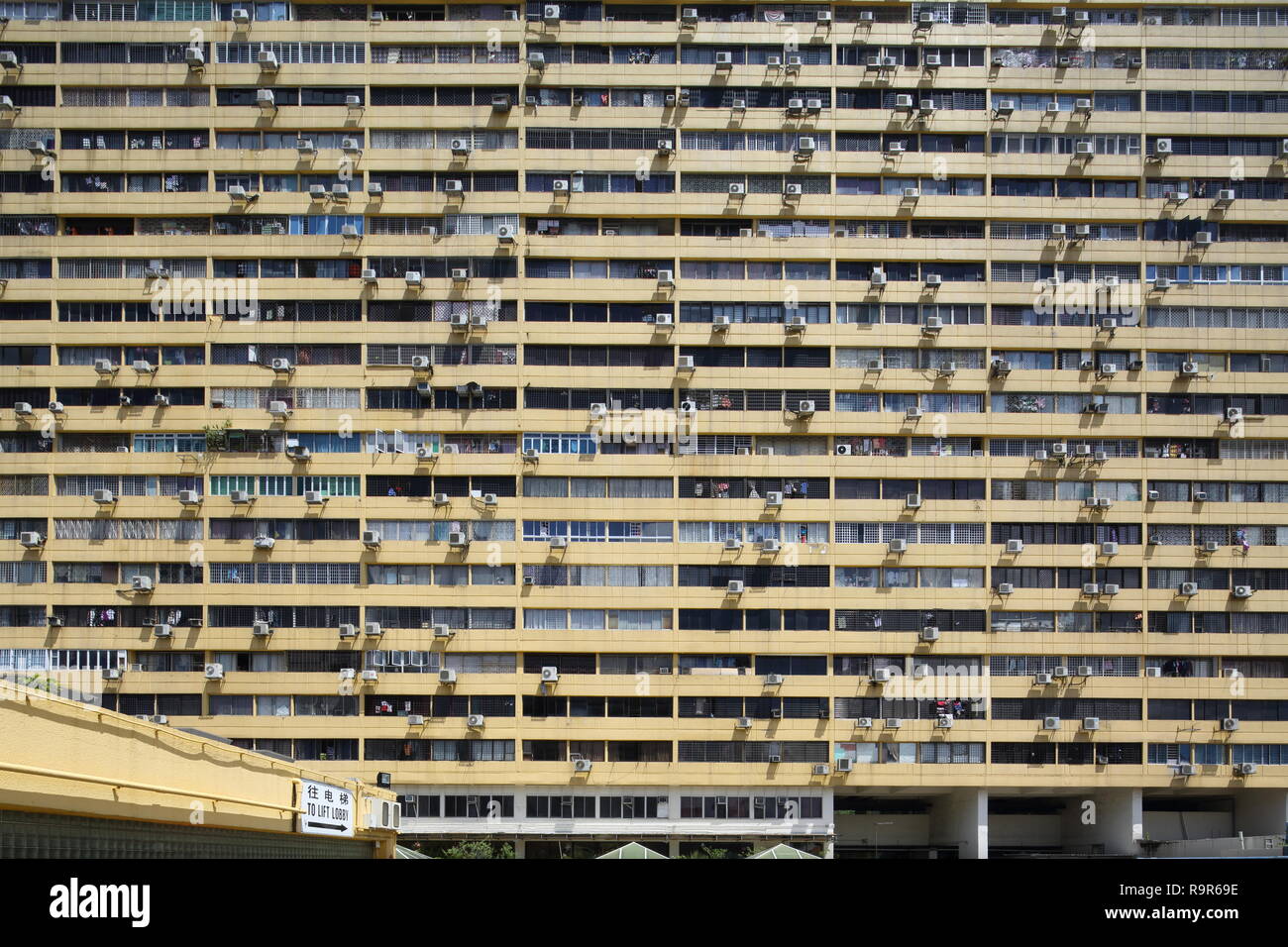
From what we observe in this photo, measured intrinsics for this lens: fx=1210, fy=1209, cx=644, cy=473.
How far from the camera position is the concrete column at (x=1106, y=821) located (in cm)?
5425

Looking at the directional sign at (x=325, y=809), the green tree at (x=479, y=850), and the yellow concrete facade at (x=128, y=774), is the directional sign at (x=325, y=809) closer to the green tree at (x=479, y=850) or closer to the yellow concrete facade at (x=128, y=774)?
the yellow concrete facade at (x=128, y=774)

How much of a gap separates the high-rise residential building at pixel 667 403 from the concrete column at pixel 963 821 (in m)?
0.26

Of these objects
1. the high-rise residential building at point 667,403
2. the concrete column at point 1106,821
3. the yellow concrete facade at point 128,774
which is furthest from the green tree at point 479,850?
the yellow concrete facade at point 128,774

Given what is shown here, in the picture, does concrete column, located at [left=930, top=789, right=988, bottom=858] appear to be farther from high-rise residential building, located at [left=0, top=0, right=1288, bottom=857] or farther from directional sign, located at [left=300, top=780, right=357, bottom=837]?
directional sign, located at [left=300, top=780, right=357, bottom=837]

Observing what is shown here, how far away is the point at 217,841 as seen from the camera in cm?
1972

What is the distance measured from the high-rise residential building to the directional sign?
2409 cm

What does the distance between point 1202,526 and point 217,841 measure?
49124 millimetres

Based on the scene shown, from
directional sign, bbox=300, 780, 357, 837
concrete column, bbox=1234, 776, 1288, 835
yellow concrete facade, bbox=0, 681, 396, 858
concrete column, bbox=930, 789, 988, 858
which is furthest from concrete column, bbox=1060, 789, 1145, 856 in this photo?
yellow concrete facade, bbox=0, 681, 396, 858

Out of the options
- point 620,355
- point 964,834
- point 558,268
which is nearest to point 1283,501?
point 964,834

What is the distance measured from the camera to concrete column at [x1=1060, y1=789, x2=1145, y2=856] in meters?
54.2

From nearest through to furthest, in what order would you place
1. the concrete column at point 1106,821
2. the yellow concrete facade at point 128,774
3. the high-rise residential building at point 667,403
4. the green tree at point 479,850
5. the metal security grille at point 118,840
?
the metal security grille at point 118,840 < the yellow concrete facade at point 128,774 < the green tree at point 479,850 < the high-rise residential building at point 667,403 < the concrete column at point 1106,821

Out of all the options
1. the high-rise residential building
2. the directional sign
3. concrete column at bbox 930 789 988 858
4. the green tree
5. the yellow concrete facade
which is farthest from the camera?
concrete column at bbox 930 789 988 858

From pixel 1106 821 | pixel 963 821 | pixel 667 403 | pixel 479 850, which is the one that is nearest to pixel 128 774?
pixel 479 850
